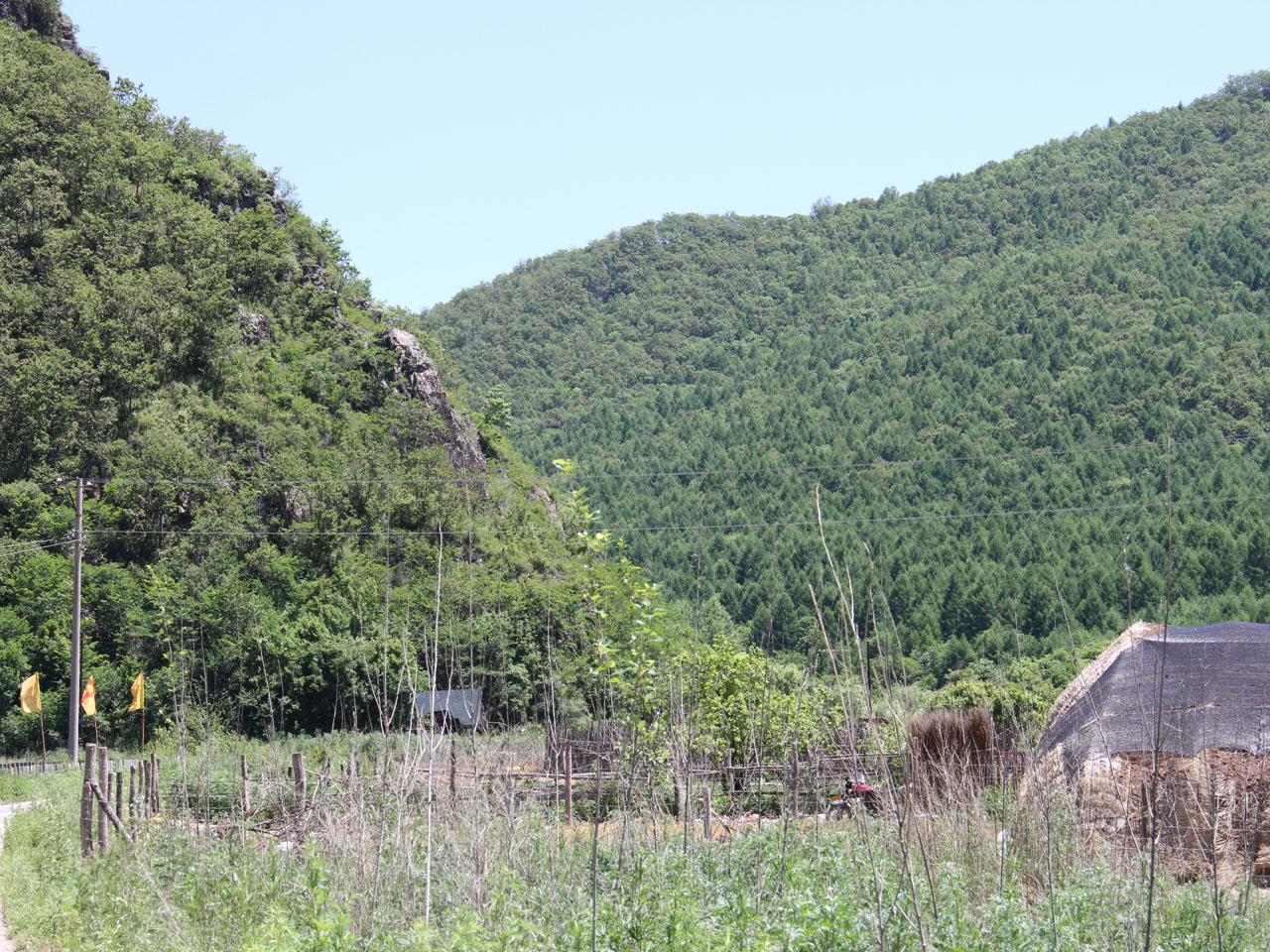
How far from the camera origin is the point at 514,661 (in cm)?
3512

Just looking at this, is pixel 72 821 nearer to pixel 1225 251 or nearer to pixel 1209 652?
pixel 1209 652

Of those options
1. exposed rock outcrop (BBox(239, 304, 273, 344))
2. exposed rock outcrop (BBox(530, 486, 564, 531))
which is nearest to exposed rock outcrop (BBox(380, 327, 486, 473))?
exposed rock outcrop (BBox(530, 486, 564, 531))

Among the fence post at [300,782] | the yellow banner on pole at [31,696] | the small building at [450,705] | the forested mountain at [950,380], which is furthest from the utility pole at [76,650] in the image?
the fence post at [300,782]

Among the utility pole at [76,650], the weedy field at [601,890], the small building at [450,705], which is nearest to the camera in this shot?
the weedy field at [601,890]

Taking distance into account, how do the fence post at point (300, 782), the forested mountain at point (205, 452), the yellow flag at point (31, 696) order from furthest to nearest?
the forested mountain at point (205, 452) < the yellow flag at point (31, 696) < the fence post at point (300, 782)

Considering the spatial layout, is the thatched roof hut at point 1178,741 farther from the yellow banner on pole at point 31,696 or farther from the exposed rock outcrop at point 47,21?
the exposed rock outcrop at point 47,21

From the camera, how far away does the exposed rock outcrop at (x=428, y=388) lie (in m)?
46.8

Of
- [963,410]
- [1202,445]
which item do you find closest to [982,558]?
[1202,445]

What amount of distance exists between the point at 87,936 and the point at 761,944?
590 cm

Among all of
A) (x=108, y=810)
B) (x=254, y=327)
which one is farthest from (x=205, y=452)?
(x=108, y=810)

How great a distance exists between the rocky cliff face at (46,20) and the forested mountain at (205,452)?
3375 millimetres

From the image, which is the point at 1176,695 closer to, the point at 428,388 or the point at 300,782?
the point at 300,782

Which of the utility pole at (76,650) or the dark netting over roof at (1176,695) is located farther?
the utility pole at (76,650)

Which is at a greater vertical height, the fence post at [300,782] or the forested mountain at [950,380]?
the forested mountain at [950,380]
